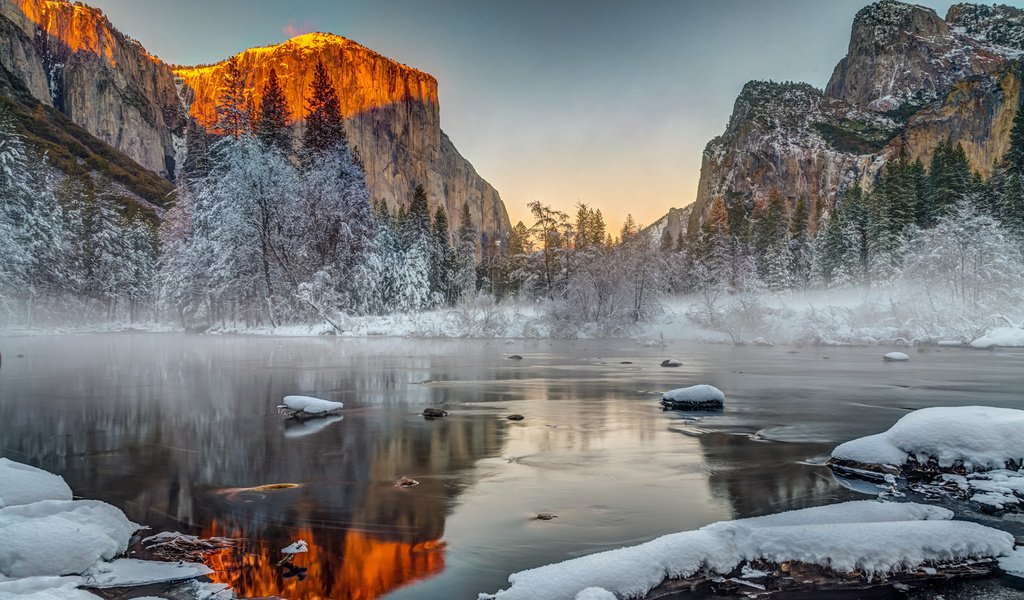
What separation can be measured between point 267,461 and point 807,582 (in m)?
6.62

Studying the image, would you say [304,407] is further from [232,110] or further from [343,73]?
[343,73]

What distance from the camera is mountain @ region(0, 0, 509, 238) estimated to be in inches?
6304

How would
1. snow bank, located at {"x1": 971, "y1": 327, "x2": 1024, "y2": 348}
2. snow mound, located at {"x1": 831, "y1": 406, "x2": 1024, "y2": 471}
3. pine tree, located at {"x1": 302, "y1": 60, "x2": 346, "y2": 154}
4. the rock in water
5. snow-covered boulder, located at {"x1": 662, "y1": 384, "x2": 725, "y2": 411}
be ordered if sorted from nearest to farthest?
snow mound, located at {"x1": 831, "y1": 406, "x2": 1024, "y2": 471}
snow-covered boulder, located at {"x1": 662, "y1": 384, "x2": 725, "y2": 411}
the rock in water
snow bank, located at {"x1": 971, "y1": 327, "x2": 1024, "y2": 348}
pine tree, located at {"x1": 302, "y1": 60, "x2": 346, "y2": 154}

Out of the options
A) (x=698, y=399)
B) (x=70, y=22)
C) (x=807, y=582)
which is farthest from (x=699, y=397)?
(x=70, y=22)

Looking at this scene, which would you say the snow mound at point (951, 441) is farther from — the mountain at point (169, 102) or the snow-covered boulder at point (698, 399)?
the mountain at point (169, 102)

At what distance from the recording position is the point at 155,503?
6.00 meters

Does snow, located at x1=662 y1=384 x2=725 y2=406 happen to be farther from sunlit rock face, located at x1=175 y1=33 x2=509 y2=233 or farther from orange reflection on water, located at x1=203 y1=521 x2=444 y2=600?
sunlit rock face, located at x1=175 y1=33 x2=509 y2=233

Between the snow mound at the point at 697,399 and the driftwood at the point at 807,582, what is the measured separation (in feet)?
25.5

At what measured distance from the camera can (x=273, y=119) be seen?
53.2 metres

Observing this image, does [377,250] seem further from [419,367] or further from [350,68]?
[350,68]

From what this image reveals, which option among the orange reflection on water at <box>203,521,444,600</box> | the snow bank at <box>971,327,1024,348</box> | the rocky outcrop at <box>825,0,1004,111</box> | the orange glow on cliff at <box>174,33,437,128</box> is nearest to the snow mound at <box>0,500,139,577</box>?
the orange reflection on water at <box>203,521,444,600</box>

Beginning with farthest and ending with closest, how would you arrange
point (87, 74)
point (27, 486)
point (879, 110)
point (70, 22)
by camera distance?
point (70, 22) → point (87, 74) → point (879, 110) → point (27, 486)

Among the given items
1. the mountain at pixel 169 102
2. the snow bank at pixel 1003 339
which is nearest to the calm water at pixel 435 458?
the snow bank at pixel 1003 339

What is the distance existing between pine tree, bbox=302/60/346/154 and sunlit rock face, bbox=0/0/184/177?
142 metres
